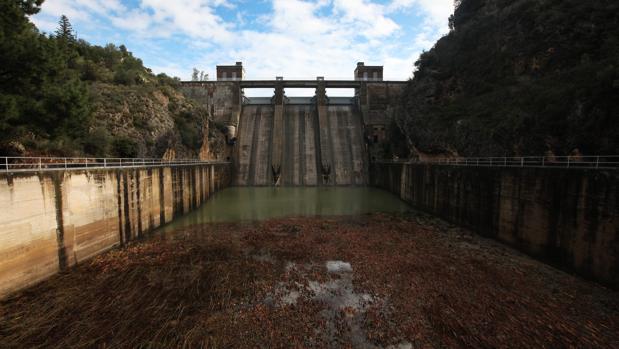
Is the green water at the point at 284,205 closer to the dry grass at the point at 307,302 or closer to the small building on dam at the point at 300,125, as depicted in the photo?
the small building on dam at the point at 300,125

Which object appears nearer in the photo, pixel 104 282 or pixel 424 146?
pixel 104 282

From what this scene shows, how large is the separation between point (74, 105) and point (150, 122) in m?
15.6

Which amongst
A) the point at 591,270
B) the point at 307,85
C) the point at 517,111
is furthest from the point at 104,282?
the point at 307,85

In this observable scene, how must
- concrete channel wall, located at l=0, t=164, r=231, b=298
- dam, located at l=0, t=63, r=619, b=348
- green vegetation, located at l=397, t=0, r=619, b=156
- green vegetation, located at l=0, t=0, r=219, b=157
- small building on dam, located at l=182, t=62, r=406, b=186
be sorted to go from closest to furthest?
1. dam, located at l=0, t=63, r=619, b=348
2. concrete channel wall, located at l=0, t=164, r=231, b=298
3. green vegetation, located at l=0, t=0, r=219, b=157
4. green vegetation, located at l=397, t=0, r=619, b=156
5. small building on dam, located at l=182, t=62, r=406, b=186

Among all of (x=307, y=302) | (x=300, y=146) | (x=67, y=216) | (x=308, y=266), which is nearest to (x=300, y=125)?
(x=300, y=146)

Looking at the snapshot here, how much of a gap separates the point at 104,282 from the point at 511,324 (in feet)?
48.1

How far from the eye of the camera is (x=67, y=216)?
12.6 m

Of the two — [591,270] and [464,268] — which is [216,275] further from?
[591,270]

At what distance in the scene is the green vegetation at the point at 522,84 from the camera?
17.8 meters

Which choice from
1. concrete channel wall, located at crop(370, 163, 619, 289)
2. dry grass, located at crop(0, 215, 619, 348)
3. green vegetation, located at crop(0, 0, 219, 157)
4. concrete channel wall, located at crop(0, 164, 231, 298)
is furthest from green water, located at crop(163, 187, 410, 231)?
dry grass, located at crop(0, 215, 619, 348)

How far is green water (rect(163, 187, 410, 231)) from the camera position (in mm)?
24000

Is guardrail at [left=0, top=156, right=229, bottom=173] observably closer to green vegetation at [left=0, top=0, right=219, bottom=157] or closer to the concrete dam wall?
green vegetation at [left=0, top=0, right=219, bottom=157]

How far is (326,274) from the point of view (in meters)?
12.5

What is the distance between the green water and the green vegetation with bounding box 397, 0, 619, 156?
9611 millimetres
